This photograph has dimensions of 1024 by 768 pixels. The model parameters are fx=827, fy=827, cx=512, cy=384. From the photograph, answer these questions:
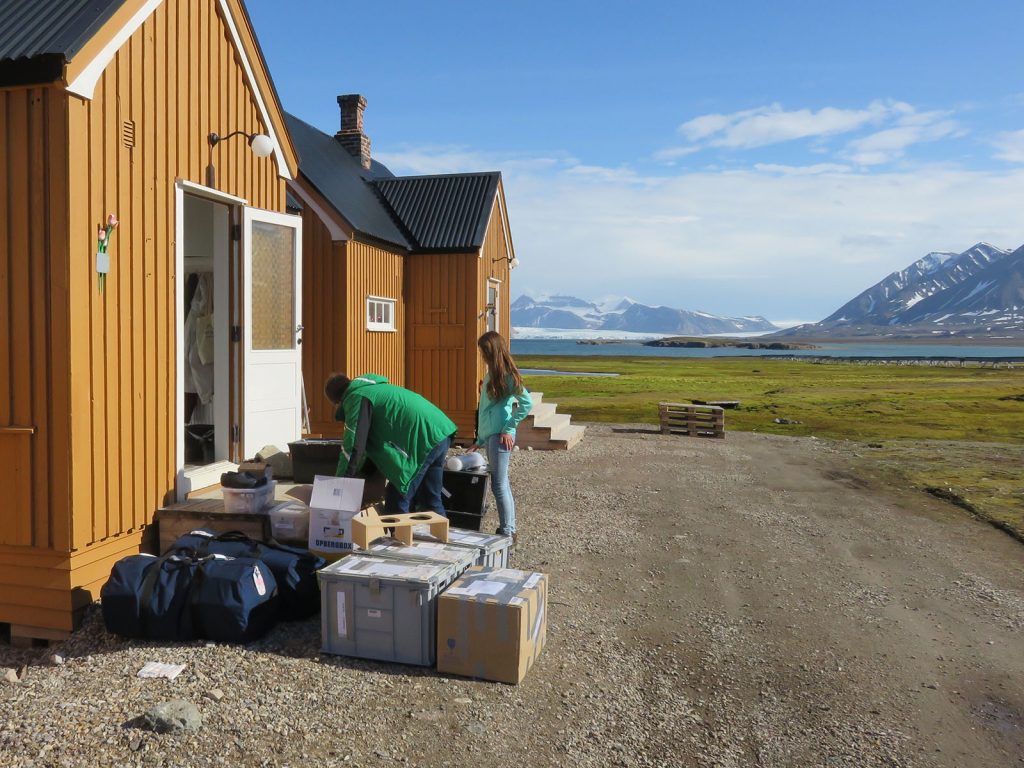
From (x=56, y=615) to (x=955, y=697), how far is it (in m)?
5.79

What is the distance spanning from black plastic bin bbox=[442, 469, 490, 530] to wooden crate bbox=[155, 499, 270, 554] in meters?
2.17

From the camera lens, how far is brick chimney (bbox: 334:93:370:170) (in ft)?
56.7

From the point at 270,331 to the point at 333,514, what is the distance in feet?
8.59

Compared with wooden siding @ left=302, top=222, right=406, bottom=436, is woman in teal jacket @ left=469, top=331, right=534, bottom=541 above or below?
below

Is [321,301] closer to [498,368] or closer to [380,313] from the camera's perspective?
[380,313]

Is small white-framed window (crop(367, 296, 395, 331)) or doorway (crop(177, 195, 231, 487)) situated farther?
small white-framed window (crop(367, 296, 395, 331))

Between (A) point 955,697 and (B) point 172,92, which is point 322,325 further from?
(A) point 955,697

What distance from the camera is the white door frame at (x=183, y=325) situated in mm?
6738

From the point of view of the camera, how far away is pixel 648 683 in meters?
4.97

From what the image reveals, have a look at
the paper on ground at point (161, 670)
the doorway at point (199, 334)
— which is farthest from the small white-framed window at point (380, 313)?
the paper on ground at point (161, 670)

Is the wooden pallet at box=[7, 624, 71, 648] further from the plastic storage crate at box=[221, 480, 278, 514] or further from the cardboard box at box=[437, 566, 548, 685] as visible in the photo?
the cardboard box at box=[437, 566, 548, 685]

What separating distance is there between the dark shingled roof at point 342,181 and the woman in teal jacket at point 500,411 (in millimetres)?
6066

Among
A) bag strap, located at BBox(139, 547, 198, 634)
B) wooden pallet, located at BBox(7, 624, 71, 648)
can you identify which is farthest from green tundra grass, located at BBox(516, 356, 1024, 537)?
wooden pallet, located at BBox(7, 624, 71, 648)

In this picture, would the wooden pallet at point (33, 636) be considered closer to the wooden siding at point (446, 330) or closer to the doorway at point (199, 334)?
the doorway at point (199, 334)
